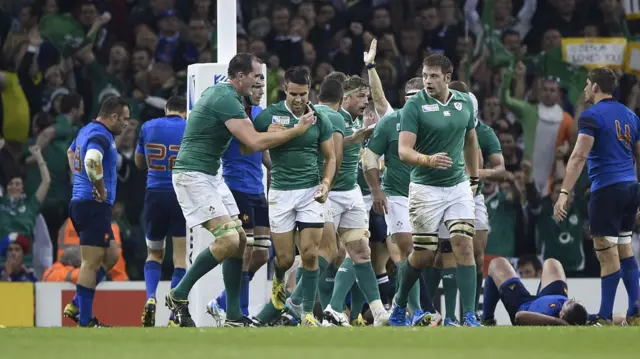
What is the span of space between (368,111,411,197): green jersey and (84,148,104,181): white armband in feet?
9.18

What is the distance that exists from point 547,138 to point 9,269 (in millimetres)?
7568

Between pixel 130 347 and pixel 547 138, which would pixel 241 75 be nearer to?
pixel 130 347

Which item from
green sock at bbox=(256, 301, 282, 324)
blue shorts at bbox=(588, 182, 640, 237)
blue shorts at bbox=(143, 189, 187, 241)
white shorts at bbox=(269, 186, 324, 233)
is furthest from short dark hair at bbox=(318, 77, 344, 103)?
blue shorts at bbox=(588, 182, 640, 237)

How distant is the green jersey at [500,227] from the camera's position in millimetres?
19547

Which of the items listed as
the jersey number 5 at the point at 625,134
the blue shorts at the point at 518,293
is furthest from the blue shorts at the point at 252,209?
the jersey number 5 at the point at 625,134

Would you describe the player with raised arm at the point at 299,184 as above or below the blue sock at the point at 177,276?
above

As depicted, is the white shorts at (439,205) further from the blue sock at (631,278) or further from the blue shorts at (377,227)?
the blue shorts at (377,227)

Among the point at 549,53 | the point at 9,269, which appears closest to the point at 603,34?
the point at 549,53

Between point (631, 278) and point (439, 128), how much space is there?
2.83m

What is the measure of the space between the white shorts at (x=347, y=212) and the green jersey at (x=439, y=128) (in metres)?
1.22

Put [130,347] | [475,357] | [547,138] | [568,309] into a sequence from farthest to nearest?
[547,138]
[568,309]
[130,347]
[475,357]

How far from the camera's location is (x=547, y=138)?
67.1ft

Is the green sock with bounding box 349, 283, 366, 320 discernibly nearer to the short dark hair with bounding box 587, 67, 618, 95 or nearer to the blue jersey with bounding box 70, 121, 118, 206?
the blue jersey with bounding box 70, 121, 118, 206

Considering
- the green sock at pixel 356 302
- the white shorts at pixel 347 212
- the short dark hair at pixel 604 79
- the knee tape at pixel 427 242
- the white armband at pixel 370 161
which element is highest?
the short dark hair at pixel 604 79
